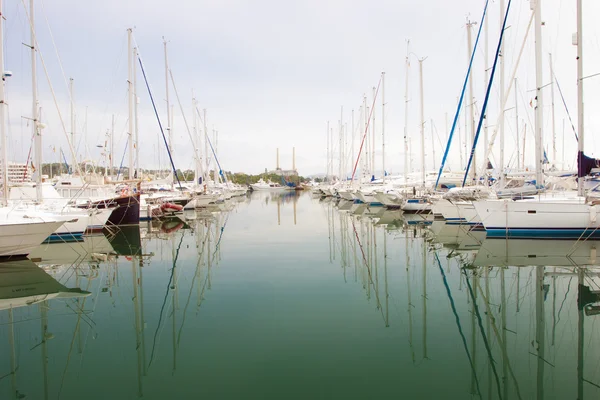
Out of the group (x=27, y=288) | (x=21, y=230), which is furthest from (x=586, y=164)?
(x=21, y=230)

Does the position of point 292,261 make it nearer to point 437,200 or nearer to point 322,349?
point 322,349

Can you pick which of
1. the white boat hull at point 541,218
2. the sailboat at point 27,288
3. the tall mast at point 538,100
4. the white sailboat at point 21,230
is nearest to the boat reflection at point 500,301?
the white boat hull at point 541,218

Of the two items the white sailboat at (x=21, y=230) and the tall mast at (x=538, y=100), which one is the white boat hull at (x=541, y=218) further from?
the white sailboat at (x=21, y=230)

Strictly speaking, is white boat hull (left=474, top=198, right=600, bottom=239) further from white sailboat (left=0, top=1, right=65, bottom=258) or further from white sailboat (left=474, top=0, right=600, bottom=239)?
white sailboat (left=0, top=1, right=65, bottom=258)

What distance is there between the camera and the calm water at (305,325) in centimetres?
534

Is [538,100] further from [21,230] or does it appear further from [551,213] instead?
[21,230]

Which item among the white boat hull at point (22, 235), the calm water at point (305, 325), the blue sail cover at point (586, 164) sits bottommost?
the calm water at point (305, 325)

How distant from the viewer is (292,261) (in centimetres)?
1359

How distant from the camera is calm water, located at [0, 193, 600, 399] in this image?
17.5 ft

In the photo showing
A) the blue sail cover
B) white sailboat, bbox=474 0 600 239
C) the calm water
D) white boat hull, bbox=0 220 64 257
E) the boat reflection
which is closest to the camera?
the calm water

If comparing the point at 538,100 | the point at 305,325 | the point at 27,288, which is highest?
the point at 538,100

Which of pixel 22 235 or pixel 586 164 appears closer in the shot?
pixel 22 235

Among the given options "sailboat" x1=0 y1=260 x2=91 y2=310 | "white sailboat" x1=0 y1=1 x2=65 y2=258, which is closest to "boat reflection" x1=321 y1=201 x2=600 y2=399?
"sailboat" x1=0 y1=260 x2=91 y2=310

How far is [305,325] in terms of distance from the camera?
7.47 metres
